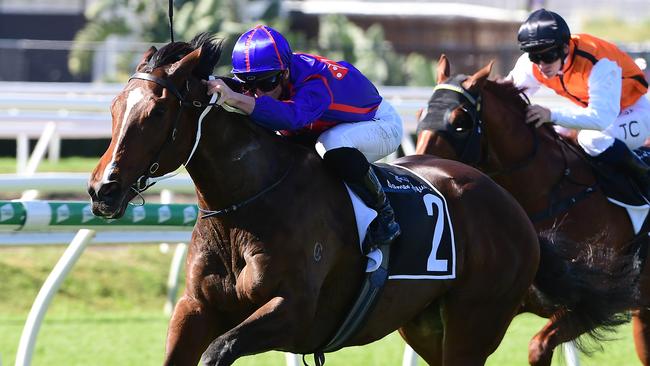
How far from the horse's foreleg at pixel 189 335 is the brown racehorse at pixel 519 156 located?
1.87 m

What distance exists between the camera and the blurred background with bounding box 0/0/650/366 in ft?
22.6

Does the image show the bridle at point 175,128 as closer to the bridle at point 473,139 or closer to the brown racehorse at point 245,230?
the brown racehorse at point 245,230

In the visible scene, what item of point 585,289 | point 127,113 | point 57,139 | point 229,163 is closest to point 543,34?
point 585,289

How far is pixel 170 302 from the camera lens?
311 inches

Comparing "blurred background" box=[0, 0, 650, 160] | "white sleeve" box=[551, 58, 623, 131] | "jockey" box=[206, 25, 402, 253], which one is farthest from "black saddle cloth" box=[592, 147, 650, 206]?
"blurred background" box=[0, 0, 650, 160]

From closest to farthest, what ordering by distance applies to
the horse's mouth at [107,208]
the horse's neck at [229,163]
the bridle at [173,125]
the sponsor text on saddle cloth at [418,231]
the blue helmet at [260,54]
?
the horse's mouth at [107,208]
the bridle at [173,125]
the horse's neck at [229,163]
the blue helmet at [260,54]
the sponsor text on saddle cloth at [418,231]

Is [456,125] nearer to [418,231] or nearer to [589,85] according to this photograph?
[589,85]

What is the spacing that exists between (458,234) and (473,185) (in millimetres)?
263

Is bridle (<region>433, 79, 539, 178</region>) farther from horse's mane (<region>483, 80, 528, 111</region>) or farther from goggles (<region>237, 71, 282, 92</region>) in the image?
goggles (<region>237, 71, 282, 92</region>)

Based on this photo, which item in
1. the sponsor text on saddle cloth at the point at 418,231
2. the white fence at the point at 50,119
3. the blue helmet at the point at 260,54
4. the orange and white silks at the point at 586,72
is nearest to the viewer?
the blue helmet at the point at 260,54

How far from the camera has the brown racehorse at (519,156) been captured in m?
5.80

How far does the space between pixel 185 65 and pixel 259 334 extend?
0.94 metres

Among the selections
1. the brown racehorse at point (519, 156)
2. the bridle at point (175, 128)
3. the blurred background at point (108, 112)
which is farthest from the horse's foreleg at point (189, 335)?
the brown racehorse at point (519, 156)

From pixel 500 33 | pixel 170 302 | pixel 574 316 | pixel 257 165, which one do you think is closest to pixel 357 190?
pixel 257 165
